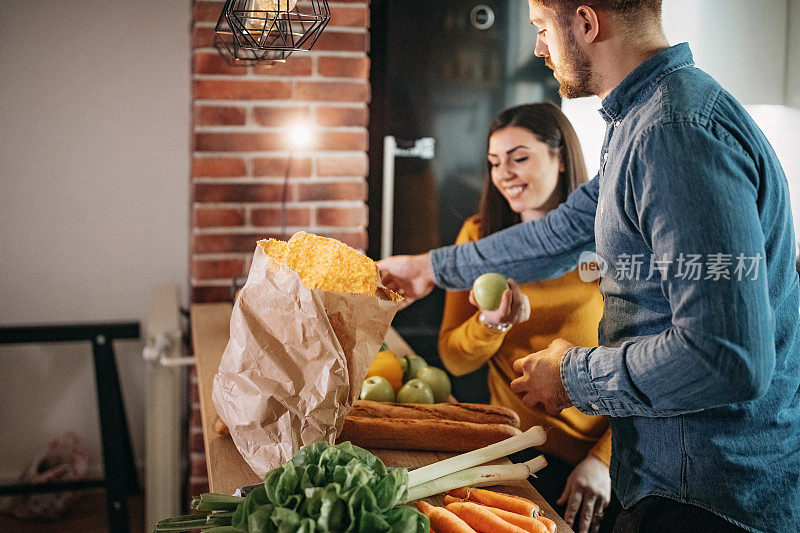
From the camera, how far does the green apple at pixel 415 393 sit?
1483mm

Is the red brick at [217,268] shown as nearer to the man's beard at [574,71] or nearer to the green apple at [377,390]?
the green apple at [377,390]

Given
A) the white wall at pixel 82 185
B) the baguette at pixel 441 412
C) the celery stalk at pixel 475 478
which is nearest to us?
the celery stalk at pixel 475 478

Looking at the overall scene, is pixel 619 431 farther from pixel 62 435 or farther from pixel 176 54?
pixel 62 435

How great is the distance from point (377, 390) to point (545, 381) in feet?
1.31

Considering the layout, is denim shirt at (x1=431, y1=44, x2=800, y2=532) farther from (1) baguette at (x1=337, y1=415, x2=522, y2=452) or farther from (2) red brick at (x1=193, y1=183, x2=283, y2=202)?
(2) red brick at (x1=193, y1=183, x2=283, y2=202)

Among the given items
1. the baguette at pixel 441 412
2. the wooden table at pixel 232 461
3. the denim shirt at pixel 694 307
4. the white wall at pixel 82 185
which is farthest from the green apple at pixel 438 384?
the white wall at pixel 82 185

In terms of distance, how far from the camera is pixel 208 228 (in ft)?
7.91

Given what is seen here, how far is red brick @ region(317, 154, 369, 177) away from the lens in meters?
2.45

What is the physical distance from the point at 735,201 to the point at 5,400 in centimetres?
272

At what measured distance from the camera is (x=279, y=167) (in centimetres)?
243

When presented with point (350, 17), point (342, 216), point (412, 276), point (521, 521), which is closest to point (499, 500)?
point (521, 521)

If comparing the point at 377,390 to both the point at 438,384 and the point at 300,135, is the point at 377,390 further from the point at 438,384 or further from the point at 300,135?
the point at 300,135

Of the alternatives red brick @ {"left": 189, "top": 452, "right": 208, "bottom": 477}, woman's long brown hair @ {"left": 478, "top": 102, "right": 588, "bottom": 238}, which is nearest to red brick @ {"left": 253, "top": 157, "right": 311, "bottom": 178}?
woman's long brown hair @ {"left": 478, "top": 102, "right": 588, "bottom": 238}

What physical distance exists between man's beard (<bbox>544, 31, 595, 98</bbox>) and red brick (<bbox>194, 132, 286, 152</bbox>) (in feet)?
4.37
